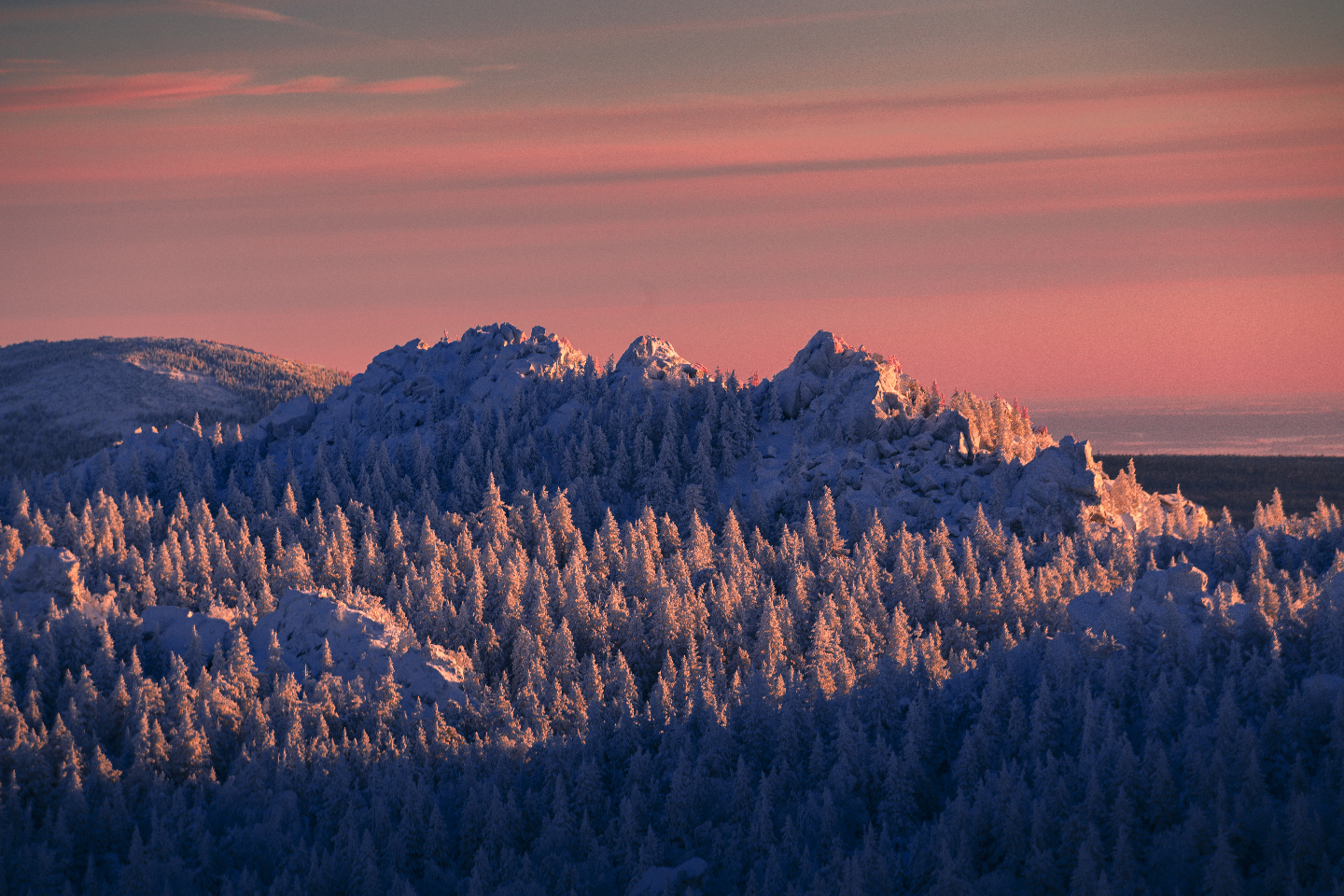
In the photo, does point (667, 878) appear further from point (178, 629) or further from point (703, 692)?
point (178, 629)

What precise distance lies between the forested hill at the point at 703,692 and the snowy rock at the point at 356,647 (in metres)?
0.38

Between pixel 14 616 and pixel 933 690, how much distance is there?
101354 mm

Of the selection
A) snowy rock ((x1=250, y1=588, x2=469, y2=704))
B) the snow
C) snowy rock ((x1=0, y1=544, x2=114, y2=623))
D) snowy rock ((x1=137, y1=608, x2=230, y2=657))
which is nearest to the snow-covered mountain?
the snow

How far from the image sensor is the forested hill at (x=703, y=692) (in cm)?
8519

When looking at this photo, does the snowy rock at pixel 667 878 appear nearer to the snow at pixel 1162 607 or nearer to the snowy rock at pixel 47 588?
the snow at pixel 1162 607

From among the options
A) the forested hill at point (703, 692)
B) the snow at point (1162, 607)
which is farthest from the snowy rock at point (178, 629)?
the snow at point (1162, 607)

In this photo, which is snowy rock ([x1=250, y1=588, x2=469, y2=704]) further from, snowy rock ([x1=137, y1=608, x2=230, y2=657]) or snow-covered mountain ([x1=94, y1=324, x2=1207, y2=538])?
snow-covered mountain ([x1=94, y1=324, x2=1207, y2=538])

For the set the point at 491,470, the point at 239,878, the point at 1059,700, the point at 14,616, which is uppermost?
the point at 491,470

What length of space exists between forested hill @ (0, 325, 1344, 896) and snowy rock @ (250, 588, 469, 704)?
0.38 meters

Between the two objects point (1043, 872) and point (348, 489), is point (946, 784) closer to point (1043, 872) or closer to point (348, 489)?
point (1043, 872)

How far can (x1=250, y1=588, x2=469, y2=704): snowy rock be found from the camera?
12300 centimetres

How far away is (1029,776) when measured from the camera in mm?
92625

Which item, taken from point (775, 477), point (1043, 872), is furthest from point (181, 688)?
point (775, 477)

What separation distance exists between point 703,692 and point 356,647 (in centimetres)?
3981
